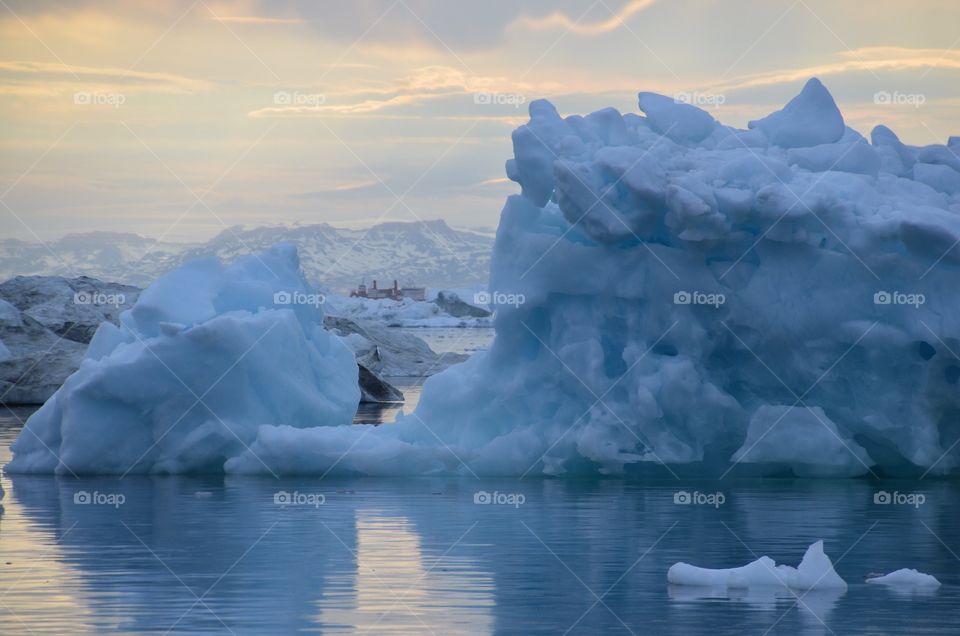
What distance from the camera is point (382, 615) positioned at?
1009cm

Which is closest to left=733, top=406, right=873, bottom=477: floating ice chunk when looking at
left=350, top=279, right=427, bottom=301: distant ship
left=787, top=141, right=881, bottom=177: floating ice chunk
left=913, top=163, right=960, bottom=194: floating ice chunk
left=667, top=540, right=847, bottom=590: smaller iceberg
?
left=787, top=141, right=881, bottom=177: floating ice chunk

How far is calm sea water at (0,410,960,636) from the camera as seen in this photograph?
10.0 m

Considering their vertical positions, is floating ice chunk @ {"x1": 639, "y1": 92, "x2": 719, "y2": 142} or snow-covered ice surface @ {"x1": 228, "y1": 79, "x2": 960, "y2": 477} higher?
floating ice chunk @ {"x1": 639, "y1": 92, "x2": 719, "y2": 142}

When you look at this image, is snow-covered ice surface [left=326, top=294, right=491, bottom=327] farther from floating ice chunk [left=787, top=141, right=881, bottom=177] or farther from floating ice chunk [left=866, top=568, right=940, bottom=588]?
floating ice chunk [left=866, top=568, right=940, bottom=588]

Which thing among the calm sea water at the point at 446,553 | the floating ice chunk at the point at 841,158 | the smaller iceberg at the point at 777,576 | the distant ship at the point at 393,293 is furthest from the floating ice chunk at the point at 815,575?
the distant ship at the point at 393,293

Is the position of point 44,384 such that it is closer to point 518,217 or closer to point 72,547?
point 518,217

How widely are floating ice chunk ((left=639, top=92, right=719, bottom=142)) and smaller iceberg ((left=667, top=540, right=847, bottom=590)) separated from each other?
29.9 feet

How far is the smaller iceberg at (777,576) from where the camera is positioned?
436 inches

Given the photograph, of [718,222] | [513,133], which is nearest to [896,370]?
[718,222]

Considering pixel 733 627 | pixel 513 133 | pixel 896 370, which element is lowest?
pixel 733 627

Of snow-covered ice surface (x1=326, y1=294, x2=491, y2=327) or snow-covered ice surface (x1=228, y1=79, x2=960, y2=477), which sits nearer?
snow-covered ice surface (x1=228, y1=79, x2=960, y2=477)

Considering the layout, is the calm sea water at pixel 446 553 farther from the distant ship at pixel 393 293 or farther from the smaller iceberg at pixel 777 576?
the distant ship at pixel 393 293

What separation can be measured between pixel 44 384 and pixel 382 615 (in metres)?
26.1

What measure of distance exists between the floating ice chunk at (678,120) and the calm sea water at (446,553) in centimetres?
438
